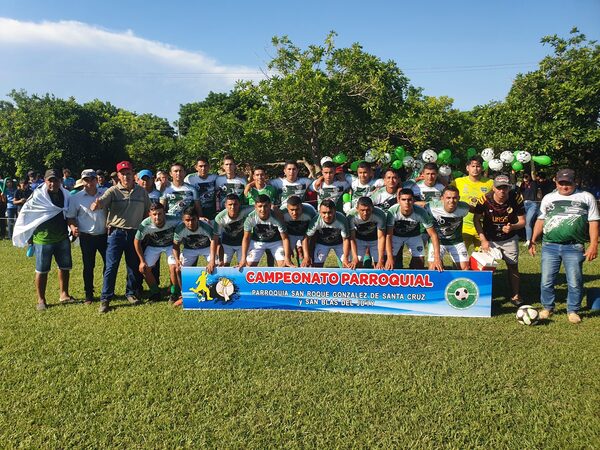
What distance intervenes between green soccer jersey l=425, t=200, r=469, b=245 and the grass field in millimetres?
1266

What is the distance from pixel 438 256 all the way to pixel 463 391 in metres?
2.49

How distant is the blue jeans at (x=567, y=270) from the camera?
5406 mm

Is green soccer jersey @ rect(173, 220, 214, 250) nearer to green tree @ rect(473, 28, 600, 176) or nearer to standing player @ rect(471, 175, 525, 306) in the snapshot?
standing player @ rect(471, 175, 525, 306)

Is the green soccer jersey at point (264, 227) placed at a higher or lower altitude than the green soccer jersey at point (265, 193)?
lower

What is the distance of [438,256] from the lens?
585 cm

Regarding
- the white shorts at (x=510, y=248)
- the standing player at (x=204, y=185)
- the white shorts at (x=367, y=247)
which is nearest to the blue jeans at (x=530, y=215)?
the white shorts at (x=510, y=248)

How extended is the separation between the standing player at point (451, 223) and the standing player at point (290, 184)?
2.30 meters

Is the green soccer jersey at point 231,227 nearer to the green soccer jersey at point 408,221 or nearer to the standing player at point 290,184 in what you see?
the standing player at point 290,184

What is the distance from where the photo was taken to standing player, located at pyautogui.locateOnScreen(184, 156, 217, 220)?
7.54 meters

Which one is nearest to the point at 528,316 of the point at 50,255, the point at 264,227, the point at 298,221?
the point at 298,221

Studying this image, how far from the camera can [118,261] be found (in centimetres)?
640

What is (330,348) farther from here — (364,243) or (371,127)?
(371,127)

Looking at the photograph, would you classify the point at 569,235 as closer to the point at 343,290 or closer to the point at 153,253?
the point at 343,290

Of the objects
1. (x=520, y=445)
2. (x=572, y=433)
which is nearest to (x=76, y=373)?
(x=520, y=445)
